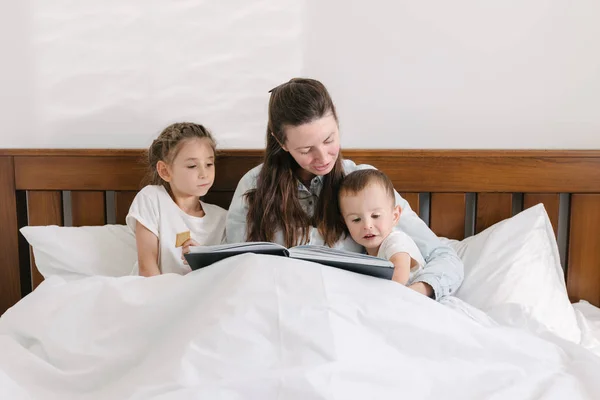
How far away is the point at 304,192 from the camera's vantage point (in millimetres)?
1685

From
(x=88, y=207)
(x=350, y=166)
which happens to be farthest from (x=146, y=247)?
(x=350, y=166)

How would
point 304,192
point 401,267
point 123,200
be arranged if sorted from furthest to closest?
point 123,200 → point 304,192 → point 401,267

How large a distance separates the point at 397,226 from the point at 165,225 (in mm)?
684

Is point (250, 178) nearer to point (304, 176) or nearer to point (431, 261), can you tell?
point (304, 176)

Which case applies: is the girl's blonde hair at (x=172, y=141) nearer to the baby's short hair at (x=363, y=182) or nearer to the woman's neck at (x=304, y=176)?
the woman's neck at (x=304, y=176)

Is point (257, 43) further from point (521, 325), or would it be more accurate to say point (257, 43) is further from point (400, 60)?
point (521, 325)

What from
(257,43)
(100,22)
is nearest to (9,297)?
(100,22)

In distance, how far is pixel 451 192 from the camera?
1859mm

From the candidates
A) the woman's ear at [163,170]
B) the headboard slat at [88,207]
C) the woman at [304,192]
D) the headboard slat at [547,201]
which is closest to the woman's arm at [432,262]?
the woman at [304,192]

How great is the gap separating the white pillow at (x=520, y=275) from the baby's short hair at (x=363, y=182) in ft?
1.11

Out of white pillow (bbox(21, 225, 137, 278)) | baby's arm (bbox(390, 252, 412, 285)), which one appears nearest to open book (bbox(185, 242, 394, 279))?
baby's arm (bbox(390, 252, 412, 285))

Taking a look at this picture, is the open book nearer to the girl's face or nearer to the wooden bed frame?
the girl's face

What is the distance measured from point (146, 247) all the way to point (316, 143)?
61 cm

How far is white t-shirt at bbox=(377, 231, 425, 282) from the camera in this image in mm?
1512
